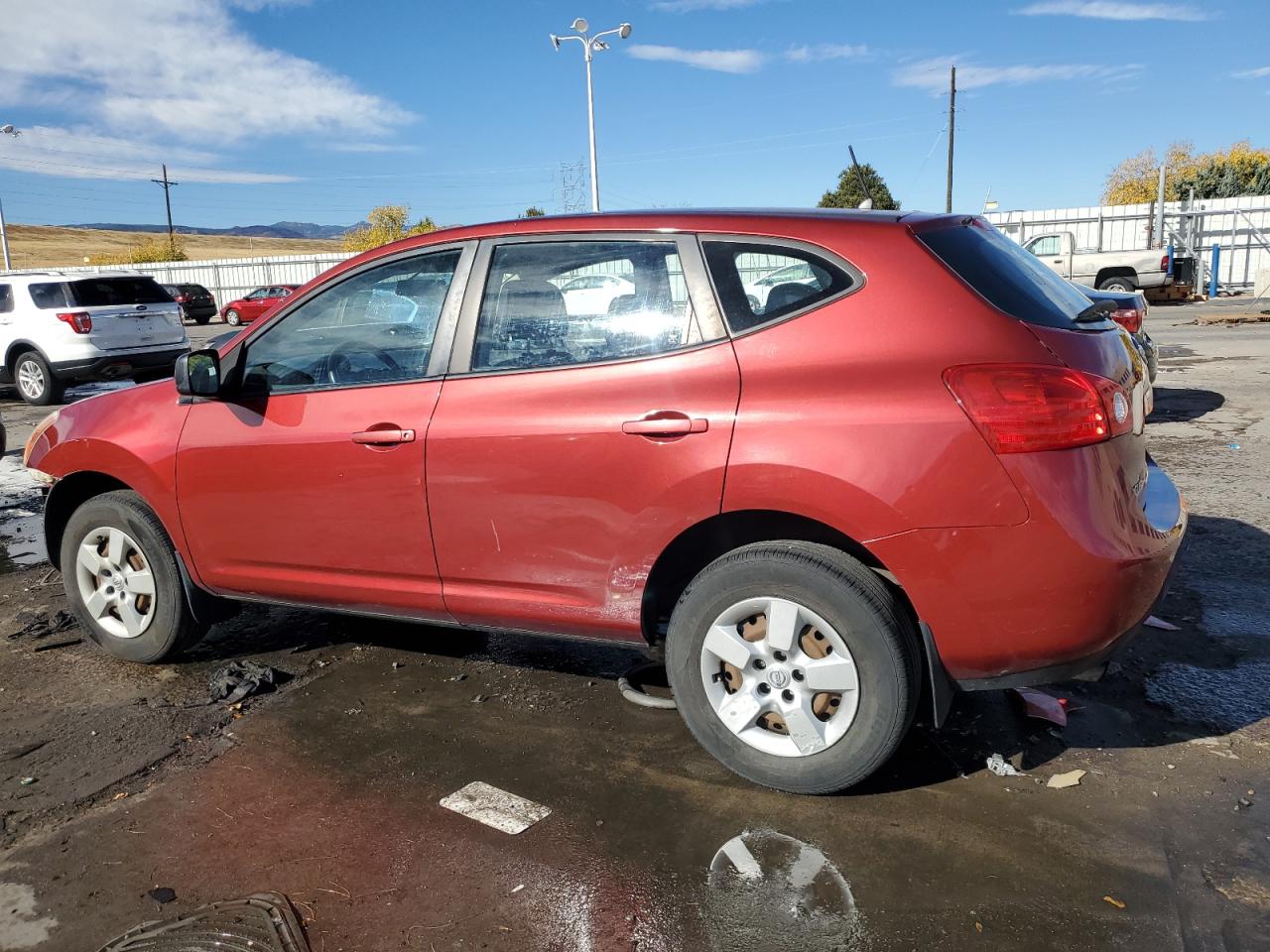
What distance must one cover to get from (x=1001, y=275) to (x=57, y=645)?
14.5 ft

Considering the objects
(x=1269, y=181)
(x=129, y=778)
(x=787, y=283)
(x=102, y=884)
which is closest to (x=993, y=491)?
(x=787, y=283)

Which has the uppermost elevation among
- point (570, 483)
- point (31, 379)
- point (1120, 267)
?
point (1120, 267)

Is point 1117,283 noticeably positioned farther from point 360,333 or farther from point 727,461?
point 727,461

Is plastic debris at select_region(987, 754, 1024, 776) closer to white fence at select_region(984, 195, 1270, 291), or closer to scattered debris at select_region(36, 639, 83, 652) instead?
scattered debris at select_region(36, 639, 83, 652)

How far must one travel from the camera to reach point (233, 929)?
2.54m

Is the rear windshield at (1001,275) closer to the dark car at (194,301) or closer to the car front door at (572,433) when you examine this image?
the car front door at (572,433)

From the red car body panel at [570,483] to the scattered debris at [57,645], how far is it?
7.53 feet

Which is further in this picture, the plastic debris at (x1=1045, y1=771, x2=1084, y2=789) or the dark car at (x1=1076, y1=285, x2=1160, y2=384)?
the dark car at (x1=1076, y1=285, x2=1160, y2=384)

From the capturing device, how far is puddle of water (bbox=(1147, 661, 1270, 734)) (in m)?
3.53

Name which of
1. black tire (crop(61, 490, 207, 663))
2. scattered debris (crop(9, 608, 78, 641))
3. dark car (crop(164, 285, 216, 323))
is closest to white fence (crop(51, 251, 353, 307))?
dark car (crop(164, 285, 216, 323))

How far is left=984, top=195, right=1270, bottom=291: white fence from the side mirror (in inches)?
1067

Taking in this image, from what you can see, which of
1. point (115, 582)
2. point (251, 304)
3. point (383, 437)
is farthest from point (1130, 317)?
point (251, 304)

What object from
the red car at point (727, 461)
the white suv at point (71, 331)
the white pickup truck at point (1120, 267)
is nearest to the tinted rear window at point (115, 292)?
the white suv at point (71, 331)

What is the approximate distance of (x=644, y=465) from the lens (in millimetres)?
3082
